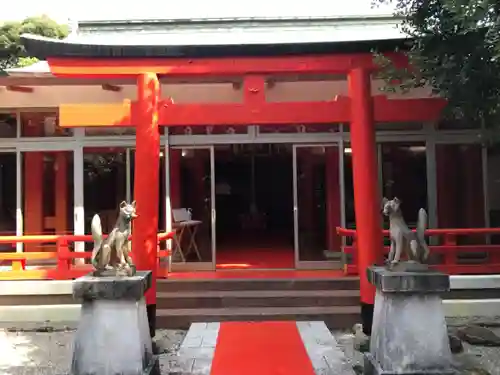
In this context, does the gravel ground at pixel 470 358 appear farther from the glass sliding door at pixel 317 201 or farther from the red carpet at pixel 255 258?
the red carpet at pixel 255 258

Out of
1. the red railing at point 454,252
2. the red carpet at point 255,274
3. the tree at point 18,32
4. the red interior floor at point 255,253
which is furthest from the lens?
the tree at point 18,32

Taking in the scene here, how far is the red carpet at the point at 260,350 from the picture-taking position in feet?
18.5

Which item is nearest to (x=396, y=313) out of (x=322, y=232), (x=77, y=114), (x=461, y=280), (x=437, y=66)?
(x=437, y=66)

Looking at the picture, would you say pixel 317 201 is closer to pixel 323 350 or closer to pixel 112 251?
pixel 323 350

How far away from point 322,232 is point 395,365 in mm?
5408

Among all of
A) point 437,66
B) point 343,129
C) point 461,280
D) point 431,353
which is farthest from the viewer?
point 343,129

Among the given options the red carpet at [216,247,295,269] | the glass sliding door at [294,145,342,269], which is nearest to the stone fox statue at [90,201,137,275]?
the red carpet at [216,247,295,269]

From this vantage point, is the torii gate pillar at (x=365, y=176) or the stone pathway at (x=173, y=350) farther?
the torii gate pillar at (x=365, y=176)

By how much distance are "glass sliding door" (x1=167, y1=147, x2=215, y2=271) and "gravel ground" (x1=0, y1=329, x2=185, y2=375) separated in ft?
8.51

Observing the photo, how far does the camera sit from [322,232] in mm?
10203

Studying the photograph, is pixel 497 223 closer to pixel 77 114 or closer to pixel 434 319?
pixel 434 319

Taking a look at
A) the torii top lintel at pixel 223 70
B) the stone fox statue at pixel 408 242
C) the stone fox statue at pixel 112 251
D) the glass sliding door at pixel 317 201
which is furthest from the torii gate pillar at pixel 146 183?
the glass sliding door at pixel 317 201

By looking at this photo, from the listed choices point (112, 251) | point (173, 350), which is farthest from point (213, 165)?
point (112, 251)

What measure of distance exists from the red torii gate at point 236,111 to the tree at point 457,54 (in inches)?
32.8
